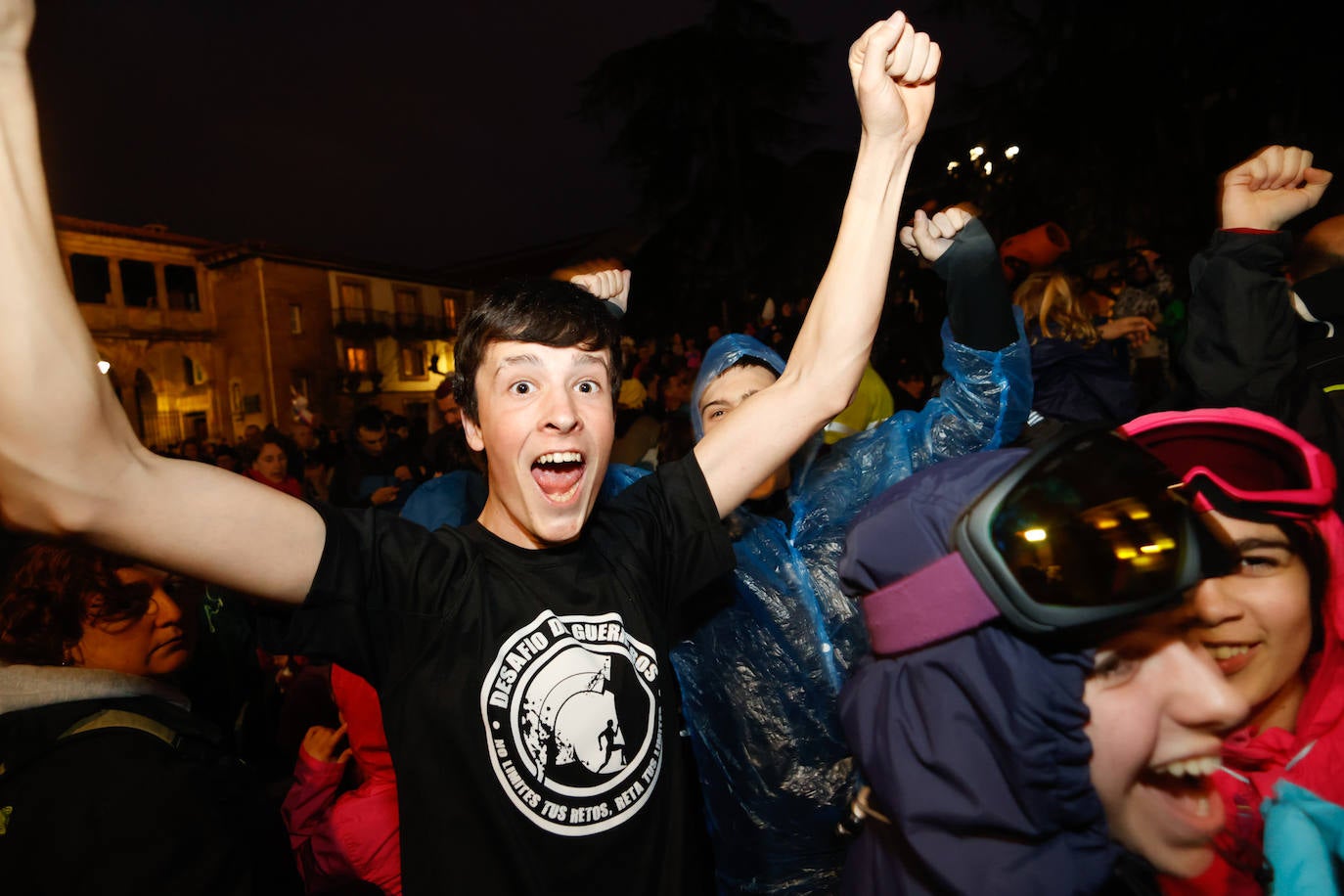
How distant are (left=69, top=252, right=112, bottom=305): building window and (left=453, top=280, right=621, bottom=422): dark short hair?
117 feet

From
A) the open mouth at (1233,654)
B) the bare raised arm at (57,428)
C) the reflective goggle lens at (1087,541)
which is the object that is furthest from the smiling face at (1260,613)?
the bare raised arm at (57,428)

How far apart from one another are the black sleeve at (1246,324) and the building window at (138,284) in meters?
37.9

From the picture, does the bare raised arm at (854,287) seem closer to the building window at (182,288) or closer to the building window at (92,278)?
the building window at (92,278)

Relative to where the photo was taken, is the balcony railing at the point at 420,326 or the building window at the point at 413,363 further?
the building window at the point at 413,363

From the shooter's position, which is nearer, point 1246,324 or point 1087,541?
point 1087,541

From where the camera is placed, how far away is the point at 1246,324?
175cm

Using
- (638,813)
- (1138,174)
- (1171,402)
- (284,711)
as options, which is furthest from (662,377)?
(638,813)

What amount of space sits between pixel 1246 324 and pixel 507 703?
199 centimetres

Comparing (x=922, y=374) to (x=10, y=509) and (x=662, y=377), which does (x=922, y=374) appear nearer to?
(x=662, y=377)

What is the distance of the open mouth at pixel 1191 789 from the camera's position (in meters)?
0.98

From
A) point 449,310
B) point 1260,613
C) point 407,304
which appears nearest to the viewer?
point 1260,613

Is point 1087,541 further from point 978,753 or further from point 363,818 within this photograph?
point 363,818

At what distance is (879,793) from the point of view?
1.00 metres

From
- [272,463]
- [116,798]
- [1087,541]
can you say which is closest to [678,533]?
[1087,541]
